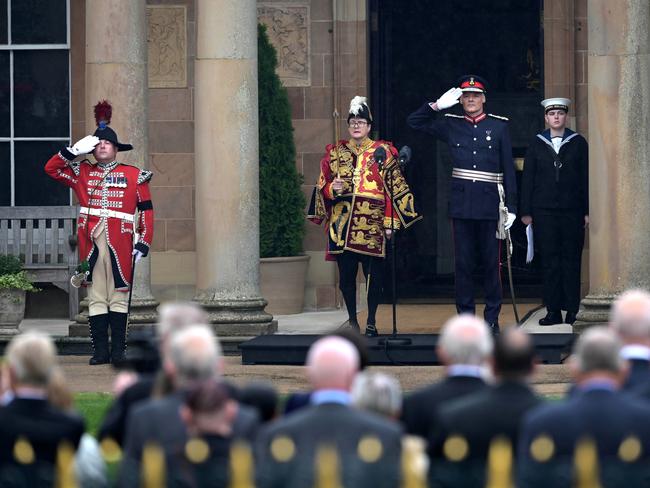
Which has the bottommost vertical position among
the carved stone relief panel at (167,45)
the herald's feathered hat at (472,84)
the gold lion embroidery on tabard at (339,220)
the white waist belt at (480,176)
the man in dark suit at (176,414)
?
the man in dark suit at (176,414)

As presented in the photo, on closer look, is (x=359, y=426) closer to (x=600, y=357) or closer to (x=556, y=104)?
(x=600, y=357)

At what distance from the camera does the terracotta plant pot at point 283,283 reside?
1833 centimetres

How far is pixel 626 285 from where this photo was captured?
15344 millimetres

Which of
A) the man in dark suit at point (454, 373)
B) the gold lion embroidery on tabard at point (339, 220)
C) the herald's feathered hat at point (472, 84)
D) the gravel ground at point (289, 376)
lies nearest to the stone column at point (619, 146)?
the herald's feathered hat at point (472, 84)

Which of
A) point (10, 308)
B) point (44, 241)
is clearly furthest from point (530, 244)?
point (44, 241)

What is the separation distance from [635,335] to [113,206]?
23.5ft

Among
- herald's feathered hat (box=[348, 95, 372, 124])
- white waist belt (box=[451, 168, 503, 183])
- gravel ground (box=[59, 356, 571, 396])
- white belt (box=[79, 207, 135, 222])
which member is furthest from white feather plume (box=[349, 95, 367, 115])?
gravel ground (box=[59, 356, 571, 396])

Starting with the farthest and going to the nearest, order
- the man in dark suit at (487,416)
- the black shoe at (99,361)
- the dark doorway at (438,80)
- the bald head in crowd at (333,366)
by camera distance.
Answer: the dark doorway at (438,80) → the black shoe at (99,361) → the man in dark suit at (487,416) → the bald head in crowd at (333,366)

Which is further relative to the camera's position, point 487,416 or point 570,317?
point 570,317

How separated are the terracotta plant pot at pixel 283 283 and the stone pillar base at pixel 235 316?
94.5 inches

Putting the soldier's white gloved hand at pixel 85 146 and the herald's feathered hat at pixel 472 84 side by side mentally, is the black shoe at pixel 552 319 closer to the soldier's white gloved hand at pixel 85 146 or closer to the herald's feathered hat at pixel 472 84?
the herald's feathered hat at pixel 472 84

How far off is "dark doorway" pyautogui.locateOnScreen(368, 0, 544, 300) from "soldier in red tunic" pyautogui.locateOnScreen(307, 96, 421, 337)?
3.21m

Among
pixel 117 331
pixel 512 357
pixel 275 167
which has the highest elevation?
pixel 275 167

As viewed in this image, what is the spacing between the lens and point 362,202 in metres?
15.8
